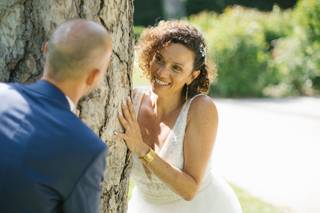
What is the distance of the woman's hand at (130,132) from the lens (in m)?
3.04

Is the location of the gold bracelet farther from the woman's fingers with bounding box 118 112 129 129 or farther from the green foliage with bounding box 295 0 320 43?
the green foliage with bounding box 295 0 320 43

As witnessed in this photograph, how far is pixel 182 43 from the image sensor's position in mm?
3383

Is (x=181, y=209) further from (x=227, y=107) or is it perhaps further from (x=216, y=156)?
(x=227, y=107)

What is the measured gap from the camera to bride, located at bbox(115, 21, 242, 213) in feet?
10.8

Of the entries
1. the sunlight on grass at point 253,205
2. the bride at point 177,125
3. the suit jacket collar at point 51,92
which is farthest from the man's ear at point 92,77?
the sunlight on grass at point 253,205

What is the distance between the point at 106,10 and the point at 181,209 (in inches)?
47.4

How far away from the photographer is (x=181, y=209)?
11.6 feet

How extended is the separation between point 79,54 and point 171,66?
4.05 ft

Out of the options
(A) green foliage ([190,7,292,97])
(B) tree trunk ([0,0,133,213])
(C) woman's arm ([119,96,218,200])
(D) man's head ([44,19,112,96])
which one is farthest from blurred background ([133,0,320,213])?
(D) man's head ([44,19,112,96])

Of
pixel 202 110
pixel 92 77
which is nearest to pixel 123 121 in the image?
pixel 202 110

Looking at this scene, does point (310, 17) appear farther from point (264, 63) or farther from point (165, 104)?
point (165, 104)

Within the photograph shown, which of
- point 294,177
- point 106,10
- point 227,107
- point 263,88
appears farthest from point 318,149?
point 106,10

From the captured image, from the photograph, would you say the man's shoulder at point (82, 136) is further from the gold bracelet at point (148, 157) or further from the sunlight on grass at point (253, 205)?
the sunlight on grass at point (253, 205)

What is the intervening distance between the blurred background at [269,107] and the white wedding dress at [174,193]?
2081 millimetres
